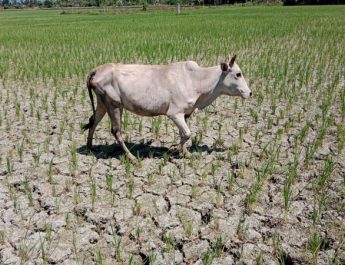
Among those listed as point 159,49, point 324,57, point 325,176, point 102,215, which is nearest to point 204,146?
point 325,176

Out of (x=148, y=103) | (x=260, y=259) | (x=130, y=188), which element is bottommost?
(x=260, y=259)

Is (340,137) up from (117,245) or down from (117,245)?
up

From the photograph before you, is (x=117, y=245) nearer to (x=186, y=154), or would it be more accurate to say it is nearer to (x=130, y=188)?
(x=130, y=188)

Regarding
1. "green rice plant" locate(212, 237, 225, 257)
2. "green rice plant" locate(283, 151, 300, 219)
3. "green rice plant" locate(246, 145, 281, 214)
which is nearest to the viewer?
"green rice plant" locate(212, 237, 225, 257)

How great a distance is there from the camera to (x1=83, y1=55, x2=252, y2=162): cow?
16.0ft

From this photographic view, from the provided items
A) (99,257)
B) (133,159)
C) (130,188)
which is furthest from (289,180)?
(99,257)

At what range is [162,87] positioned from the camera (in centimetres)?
491

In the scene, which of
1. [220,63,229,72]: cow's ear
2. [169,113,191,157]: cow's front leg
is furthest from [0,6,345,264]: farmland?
[220,63,229,72]: cow's ear

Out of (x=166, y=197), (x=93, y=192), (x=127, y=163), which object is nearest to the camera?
(x=93, y=192)

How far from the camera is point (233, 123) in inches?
248

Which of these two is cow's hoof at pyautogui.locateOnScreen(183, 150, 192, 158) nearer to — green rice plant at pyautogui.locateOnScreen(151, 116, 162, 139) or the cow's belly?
the cow's belly

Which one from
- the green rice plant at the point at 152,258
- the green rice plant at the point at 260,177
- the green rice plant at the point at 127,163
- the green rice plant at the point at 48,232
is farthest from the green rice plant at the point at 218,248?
the green rice plant at the point at 127,163

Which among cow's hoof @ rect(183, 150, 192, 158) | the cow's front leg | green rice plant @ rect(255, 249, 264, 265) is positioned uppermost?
the cow's front leg

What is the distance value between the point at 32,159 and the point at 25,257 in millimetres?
1991
